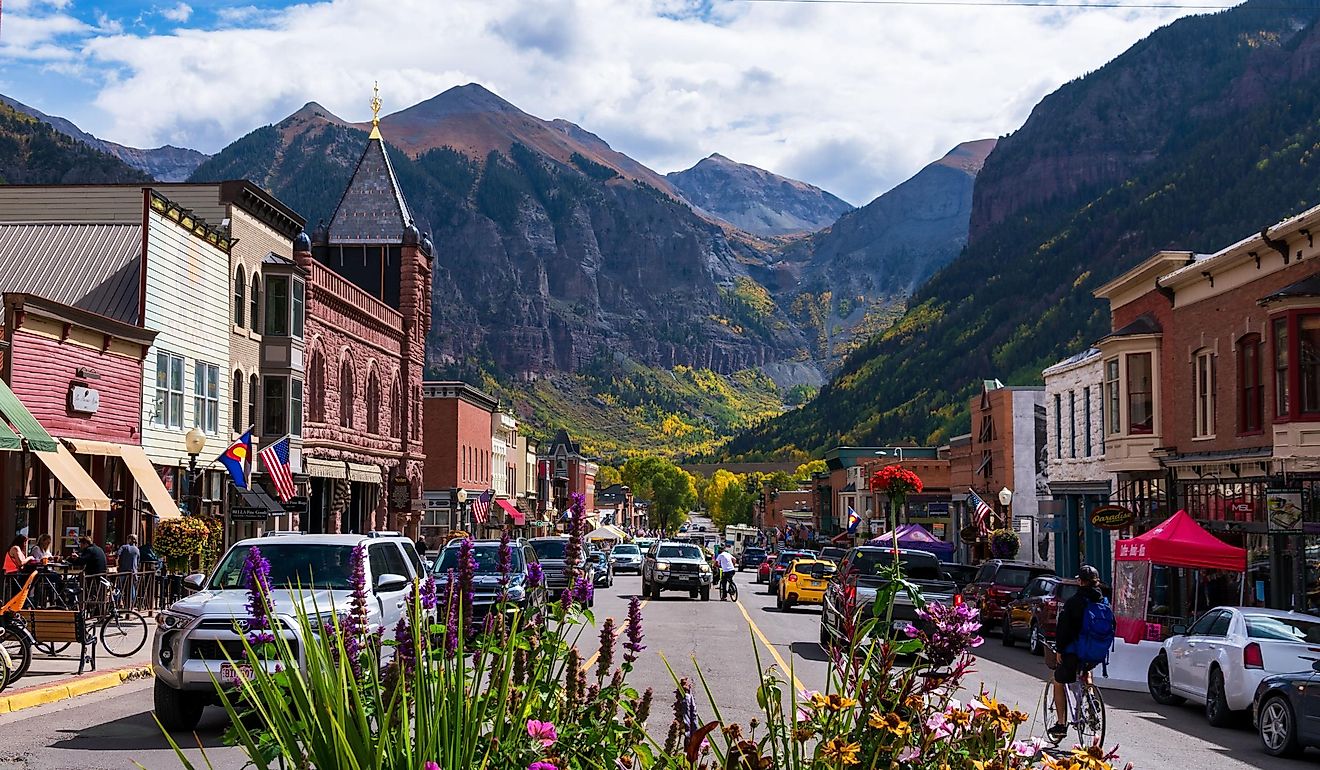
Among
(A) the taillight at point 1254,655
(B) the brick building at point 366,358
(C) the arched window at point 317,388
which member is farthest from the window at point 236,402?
(A) the taillight at point 1254,655

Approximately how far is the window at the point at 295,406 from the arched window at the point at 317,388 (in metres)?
2.70

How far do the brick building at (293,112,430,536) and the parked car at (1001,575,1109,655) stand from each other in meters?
25.8

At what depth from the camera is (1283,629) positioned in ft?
55.5

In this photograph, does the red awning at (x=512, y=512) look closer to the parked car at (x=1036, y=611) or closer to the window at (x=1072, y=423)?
the window at (x=1072, y=423)

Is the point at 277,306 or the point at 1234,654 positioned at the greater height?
the point at 277,306

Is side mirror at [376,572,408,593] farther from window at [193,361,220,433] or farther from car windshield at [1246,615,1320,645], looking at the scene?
window at [193,361,220,433]

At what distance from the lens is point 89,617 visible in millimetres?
22516

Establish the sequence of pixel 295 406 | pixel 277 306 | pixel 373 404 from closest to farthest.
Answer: pixel 277 306 < pixel 295 406 < pixel 373 404

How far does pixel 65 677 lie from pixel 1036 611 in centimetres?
1724

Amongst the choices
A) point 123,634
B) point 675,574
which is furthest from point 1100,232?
point 123,634

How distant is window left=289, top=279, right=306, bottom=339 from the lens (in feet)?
147

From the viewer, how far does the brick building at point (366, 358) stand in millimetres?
49406

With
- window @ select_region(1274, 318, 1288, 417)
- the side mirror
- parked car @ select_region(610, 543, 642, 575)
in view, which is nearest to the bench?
the side mirror

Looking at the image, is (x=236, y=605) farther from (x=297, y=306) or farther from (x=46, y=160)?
(x=46, y=160)
